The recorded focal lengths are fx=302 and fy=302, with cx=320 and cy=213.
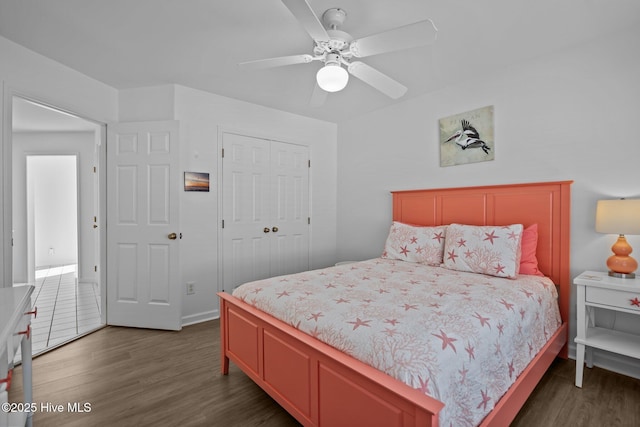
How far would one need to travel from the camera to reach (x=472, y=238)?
2455 mm

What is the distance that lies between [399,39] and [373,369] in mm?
1632

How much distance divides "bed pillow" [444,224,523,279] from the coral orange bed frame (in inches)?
14.1

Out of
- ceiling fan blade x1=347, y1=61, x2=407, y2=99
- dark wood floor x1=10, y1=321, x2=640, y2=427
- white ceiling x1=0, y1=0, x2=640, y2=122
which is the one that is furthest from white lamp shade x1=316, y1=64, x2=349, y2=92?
dark wood floor x1=10, y1=321, x2=640, y2=427

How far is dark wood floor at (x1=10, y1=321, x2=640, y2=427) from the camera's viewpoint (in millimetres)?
1695

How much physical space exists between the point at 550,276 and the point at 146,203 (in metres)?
3.70

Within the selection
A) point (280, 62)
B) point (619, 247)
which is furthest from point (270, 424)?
point (619, 247)

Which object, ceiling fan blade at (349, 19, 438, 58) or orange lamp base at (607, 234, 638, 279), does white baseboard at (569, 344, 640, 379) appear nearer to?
orange lamp base at (607, 234, 638, 279)

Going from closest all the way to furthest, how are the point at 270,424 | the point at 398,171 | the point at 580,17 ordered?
the point at 270,424 < the point at 580,17 < the point at 398,171

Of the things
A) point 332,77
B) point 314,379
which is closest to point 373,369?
point 314,379

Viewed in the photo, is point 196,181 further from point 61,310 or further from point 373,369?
point 373,369

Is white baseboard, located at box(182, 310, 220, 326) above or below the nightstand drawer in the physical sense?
below

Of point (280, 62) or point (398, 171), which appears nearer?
point (280, 62)

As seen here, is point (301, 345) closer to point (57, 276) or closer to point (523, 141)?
point (523, 141)

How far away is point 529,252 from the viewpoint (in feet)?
7.88
